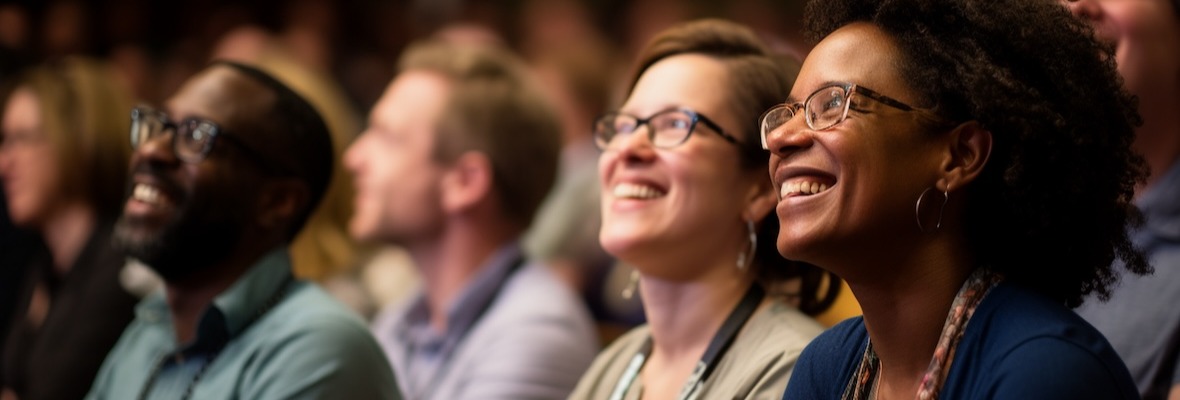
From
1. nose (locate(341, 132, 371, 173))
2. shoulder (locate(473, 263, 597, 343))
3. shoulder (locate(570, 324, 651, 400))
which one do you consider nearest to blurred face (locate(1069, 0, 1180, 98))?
shoulder (locate(570, 324, 651, 400))

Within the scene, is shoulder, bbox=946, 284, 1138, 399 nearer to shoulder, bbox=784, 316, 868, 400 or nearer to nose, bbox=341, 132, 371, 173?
shoulder, bbox=784, 316, 868, 400

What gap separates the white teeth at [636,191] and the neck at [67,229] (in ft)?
7.37

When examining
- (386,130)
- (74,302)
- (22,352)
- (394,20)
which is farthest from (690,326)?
(394,20)

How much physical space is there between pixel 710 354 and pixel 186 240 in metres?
1.11

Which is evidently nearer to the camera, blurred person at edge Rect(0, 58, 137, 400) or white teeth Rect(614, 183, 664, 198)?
white teeth Rect(614, 183, 664, 198)

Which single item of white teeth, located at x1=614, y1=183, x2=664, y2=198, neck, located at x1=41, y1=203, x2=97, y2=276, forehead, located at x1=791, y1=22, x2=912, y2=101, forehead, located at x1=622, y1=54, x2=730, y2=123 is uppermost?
forehead, located at x1=791, y1=22, x2=912, y2=101

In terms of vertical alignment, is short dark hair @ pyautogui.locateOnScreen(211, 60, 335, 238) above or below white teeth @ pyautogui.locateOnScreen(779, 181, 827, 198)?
below

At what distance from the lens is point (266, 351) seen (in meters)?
2.69

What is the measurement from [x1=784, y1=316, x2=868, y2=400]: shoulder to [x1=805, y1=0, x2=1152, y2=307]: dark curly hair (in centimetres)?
23

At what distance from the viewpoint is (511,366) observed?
10.6ft

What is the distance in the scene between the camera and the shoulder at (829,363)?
76.7 inches

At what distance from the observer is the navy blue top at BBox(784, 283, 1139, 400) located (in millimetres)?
1613

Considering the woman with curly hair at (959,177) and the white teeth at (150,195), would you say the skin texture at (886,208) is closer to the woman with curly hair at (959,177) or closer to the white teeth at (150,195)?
the woman with curly hair at (959,177)

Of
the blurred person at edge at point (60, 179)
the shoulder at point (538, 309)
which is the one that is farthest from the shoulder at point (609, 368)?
the blurred person at edge at point (60, 179)
